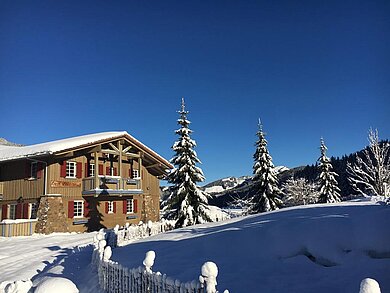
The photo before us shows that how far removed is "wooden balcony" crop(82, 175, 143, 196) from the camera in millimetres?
25656

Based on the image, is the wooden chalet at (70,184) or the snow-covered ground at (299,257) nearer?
the snow-covered ground at (299,257)

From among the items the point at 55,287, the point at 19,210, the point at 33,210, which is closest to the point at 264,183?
the point at 33,210

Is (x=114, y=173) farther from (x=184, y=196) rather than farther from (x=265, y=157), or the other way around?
(x=265, y=157)

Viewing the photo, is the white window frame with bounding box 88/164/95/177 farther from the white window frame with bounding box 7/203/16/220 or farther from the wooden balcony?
the white window frame with bounding box 7/203/16/220

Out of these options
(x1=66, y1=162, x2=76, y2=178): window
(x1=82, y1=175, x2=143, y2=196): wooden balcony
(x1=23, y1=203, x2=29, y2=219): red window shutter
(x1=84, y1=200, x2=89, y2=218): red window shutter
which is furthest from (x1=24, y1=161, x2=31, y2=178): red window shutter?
(x1=84, y1=200, x2=89, y2=218): red window shutter

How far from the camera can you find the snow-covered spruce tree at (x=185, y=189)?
23109 mm

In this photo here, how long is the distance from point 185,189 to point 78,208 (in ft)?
32.5

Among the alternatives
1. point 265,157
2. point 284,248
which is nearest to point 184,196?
point 265,157

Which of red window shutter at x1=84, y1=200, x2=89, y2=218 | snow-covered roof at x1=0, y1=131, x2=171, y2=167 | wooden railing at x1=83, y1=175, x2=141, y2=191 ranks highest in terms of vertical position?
snow-covered roof at x1=0, y1=131, x2=171, y2=167

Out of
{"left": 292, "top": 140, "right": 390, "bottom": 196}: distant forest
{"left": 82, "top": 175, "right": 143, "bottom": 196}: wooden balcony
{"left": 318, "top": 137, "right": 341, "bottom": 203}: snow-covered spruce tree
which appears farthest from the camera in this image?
{"left": 292, "top": 140, "right": 390, "bottom": 196}: distant forest

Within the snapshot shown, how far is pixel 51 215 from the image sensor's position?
24.2 m

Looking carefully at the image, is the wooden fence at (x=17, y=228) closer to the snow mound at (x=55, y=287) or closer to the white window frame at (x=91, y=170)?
the white window frame at (x=91, y=170)

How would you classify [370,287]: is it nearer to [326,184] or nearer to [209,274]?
[209,274]

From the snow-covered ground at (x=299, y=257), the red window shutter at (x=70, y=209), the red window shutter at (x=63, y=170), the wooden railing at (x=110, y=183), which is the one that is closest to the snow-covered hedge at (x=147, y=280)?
the snow-covered ground at (x=299, y=257)
